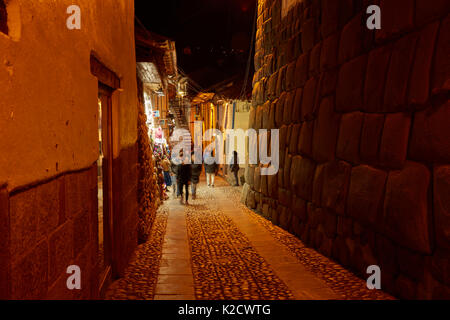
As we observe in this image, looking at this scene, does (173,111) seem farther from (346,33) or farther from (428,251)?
(428,251)

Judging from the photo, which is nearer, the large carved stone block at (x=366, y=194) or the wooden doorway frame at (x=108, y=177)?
the large carved stone block at (x=366, y=194)

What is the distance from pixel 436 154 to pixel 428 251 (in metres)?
0.93

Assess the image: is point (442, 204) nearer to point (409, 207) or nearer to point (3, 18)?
point (409, 207)

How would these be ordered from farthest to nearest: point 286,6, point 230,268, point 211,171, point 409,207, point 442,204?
point 211,171, point 286,6, point 230,268, point 409,207, point 442,204

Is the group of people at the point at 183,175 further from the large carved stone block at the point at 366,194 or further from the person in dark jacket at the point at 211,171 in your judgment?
the large carved stone block at the point at 366,194

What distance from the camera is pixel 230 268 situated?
15.5 feet

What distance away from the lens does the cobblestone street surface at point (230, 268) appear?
12.7ft

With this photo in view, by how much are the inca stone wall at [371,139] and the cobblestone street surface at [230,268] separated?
401 mm

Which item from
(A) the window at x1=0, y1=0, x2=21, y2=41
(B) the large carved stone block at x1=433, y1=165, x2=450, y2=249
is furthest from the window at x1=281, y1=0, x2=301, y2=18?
(A) the window at x1=0, y1=0, x2=21, y2=41

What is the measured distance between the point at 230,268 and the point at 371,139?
2632 millimetres

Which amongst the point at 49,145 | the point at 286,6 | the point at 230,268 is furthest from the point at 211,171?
the point at 49,145

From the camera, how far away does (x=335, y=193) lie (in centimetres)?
491

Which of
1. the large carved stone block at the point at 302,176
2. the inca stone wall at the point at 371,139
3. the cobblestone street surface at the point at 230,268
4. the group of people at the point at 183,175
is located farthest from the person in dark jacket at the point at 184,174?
the large carved stone block at the point at 302,176

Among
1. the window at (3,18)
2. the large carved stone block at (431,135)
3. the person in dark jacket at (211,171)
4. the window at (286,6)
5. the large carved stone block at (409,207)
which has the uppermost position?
the window at (286,6)
